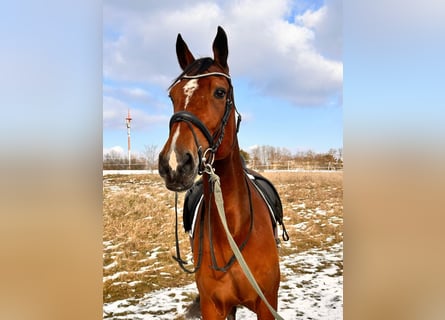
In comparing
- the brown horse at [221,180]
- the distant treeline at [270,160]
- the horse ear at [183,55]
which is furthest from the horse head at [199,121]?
the distant treeline at [270,160]

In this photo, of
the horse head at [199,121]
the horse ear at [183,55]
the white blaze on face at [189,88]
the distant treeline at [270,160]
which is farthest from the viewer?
the distant treeline at [270,160]

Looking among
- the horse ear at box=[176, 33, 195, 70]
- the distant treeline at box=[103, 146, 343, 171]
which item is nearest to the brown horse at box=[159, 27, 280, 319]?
the horse ear at box=[176, 33, 195, 70]

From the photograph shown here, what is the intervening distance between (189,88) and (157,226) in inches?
100

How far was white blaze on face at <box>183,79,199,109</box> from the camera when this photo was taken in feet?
3.22

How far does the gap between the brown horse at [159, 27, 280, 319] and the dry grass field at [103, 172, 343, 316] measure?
1751 mm

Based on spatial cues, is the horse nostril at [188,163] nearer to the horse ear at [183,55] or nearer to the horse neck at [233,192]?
the horse neck at [233,192]

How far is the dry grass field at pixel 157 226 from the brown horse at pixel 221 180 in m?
1.75

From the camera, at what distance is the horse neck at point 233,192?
120 cm
